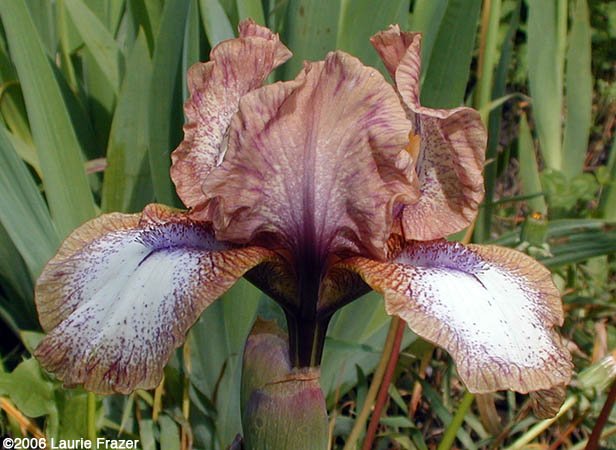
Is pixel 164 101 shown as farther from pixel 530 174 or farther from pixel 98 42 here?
pixel 530 174

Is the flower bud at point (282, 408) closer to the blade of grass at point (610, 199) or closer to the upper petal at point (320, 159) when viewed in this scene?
the upper petal at point (320, 159)

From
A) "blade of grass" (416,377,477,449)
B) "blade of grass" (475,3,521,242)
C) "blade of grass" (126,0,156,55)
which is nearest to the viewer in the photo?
"blade of grass" (416,377,477,449)

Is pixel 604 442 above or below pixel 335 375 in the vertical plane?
below

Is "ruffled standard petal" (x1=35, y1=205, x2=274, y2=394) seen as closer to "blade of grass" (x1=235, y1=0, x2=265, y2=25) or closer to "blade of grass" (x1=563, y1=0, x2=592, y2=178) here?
"blade of grass" (x1=235, y1=0, x2=265, y2=25)

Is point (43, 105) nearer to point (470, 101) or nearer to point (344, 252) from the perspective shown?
point (344, 252)

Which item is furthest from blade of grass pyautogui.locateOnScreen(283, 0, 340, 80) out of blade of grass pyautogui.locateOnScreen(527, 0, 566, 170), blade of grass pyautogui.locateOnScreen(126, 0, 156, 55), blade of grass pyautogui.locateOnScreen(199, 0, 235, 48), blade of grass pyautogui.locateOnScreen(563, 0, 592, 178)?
blade of grass pyautogui.locateOnScreen(563, 0, 592, 178)

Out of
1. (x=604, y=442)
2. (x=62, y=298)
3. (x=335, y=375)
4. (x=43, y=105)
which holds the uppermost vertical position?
(x=43, y=105)

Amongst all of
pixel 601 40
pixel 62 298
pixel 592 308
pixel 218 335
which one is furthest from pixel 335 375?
pixel 601 40

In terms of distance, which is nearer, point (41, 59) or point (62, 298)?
point (62, 298)
